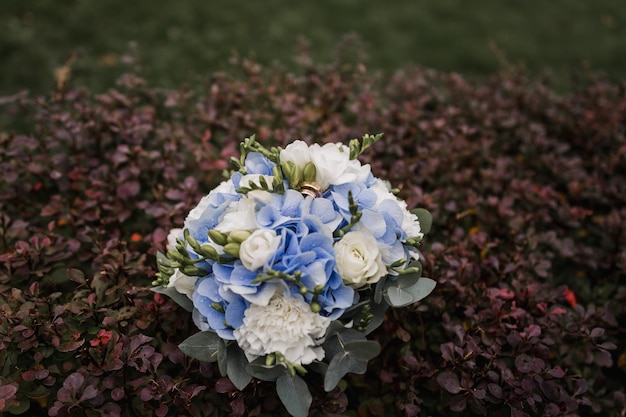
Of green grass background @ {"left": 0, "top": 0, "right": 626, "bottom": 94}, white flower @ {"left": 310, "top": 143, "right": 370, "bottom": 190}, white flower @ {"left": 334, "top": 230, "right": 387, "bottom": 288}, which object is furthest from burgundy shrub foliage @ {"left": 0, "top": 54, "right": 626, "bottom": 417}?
green grass background @ {"left": 0, "top": 0, "right": 626, "bottom": 94}

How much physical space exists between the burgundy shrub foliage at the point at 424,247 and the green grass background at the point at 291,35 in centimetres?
83

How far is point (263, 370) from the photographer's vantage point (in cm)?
143

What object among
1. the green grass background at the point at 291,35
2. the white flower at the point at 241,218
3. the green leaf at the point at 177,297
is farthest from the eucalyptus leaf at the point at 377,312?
the green grass background at the point at 291,35

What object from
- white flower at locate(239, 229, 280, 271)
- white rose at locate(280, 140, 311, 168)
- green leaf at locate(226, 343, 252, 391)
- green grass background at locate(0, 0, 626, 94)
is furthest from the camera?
green grass background at locate(0, 0, 626, 94)

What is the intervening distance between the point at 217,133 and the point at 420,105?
45.3 inches

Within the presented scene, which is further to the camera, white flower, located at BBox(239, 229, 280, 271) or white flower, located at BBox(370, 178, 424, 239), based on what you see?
white flower, located at BBox(370, 178, 424, 239)

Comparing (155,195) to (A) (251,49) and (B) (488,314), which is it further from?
(A) (251,49)

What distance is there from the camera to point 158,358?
5.24 feet

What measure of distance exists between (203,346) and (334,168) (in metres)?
0.64

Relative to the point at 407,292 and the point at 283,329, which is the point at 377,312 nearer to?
the point at 407,292

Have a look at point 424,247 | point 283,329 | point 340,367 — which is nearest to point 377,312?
point 340,367

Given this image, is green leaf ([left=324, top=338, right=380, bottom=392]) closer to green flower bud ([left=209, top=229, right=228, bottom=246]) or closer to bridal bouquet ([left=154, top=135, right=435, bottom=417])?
bridal bouquet ([left=154, top=135, right=435, bottom=417])

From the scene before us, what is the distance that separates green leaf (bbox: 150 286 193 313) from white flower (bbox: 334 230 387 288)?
0.51m

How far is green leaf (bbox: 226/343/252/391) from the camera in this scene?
147cm
